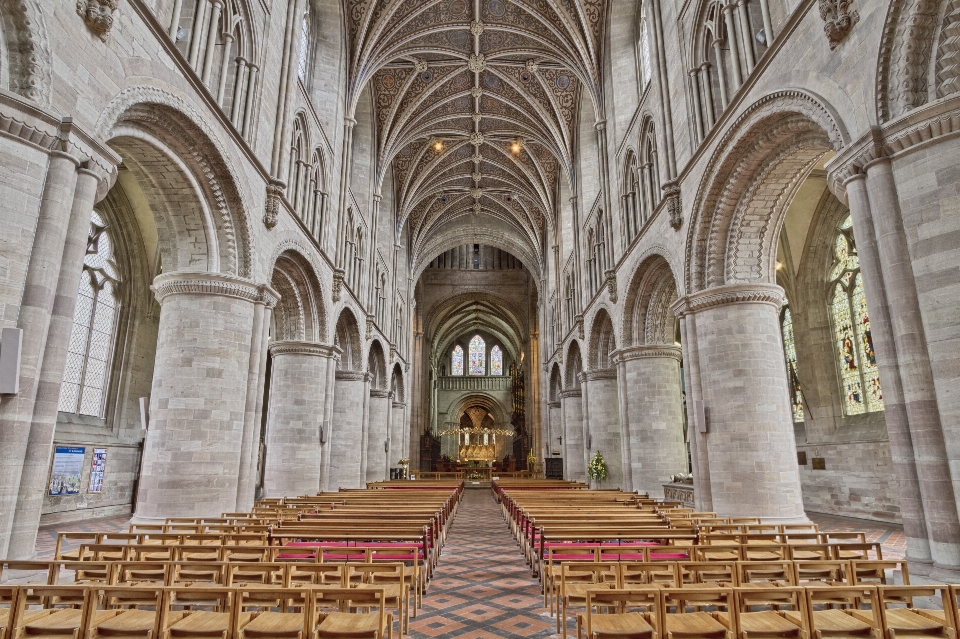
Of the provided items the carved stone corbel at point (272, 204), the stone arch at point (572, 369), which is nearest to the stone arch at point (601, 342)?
the stone arch at point (572, 369)

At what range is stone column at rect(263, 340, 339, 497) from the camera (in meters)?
14.7

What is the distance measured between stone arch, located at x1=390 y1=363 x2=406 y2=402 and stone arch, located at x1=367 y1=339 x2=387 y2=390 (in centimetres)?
461

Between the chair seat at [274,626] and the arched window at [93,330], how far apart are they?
14811 mm

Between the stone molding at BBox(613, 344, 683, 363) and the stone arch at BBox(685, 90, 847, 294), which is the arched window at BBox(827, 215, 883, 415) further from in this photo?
the stone arch at BBox(685, 90, 847, 294)

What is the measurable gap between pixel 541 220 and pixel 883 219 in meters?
28.3

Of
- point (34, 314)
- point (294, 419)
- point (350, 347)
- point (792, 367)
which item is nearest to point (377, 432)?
point (350, 347)

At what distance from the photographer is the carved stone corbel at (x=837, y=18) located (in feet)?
21.7

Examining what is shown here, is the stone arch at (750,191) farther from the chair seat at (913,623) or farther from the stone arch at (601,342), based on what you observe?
the stone arch at (601,342)

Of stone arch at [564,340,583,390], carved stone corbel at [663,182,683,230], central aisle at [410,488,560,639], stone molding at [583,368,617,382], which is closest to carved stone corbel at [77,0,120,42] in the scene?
central aisle at [410,488,560,639]

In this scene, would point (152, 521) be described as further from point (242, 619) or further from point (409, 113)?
point (409, 113)

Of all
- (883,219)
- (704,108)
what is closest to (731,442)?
(883,219)

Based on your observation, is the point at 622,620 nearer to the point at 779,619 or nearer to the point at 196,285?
the point at 779,619

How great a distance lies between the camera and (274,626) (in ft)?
11.8

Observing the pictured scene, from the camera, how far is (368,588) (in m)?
3.73
